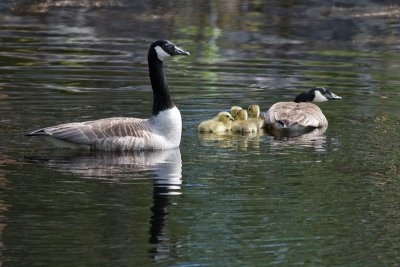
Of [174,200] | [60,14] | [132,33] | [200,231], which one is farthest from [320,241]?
[60,14]

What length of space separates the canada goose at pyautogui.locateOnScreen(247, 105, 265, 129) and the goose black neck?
1.39m

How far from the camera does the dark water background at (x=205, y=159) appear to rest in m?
10.2

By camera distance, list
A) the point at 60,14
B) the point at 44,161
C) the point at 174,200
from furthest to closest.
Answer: the point at 60,14 < the point at 44,161 < the point at 174,200

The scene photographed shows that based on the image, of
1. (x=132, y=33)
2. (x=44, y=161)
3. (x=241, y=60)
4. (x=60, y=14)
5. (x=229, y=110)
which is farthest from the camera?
(x=60, y=14)

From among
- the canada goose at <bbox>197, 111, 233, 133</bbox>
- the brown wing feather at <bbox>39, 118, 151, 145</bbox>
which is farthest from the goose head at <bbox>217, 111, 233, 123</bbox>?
the brown wing feather at <bbox>39, 118, 151, 145</bbox>

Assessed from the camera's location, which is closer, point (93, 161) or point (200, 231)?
point (200, 231)

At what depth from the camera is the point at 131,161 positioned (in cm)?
1368

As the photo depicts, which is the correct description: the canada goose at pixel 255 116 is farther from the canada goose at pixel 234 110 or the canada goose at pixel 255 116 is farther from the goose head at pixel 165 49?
the goose head at pixel 165 49

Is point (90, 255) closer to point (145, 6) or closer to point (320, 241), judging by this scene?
point (320, 241)

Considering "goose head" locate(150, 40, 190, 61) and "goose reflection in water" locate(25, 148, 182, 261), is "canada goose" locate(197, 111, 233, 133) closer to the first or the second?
"goose reflection in water" locate(25, 148, 182, 261)

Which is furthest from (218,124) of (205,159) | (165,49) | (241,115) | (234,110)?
(205,159)

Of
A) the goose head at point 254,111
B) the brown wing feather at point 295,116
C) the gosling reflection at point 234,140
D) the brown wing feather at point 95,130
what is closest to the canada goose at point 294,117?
the brown wing feather at point 295,116

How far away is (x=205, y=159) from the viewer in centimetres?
1352

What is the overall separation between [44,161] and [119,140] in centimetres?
108
